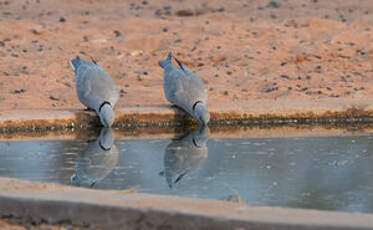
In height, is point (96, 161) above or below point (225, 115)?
below

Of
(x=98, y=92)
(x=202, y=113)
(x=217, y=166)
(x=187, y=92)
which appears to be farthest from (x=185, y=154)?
(x=98, y=92)

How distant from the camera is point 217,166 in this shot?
6559 mm

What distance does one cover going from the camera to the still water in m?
5.57

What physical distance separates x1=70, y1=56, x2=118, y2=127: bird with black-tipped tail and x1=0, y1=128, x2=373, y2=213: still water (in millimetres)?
218

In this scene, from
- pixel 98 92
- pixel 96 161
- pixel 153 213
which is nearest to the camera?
pixel 153 213

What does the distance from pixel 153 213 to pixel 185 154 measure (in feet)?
8.79

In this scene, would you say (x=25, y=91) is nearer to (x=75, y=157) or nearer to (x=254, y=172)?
(x=75, y=157)

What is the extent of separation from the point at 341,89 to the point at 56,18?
6.16 m

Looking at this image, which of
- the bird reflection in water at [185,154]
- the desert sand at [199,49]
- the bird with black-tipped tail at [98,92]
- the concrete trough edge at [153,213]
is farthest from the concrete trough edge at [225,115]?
the concrete trough edge at [153,213]

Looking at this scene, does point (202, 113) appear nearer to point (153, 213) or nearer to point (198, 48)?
point (153, 213)

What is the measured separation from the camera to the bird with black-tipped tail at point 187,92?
8.25 m

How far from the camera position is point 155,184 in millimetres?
5852

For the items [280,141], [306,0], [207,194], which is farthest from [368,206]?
[306,0]

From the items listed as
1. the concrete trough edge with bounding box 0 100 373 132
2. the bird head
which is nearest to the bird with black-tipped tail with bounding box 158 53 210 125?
the bird head
